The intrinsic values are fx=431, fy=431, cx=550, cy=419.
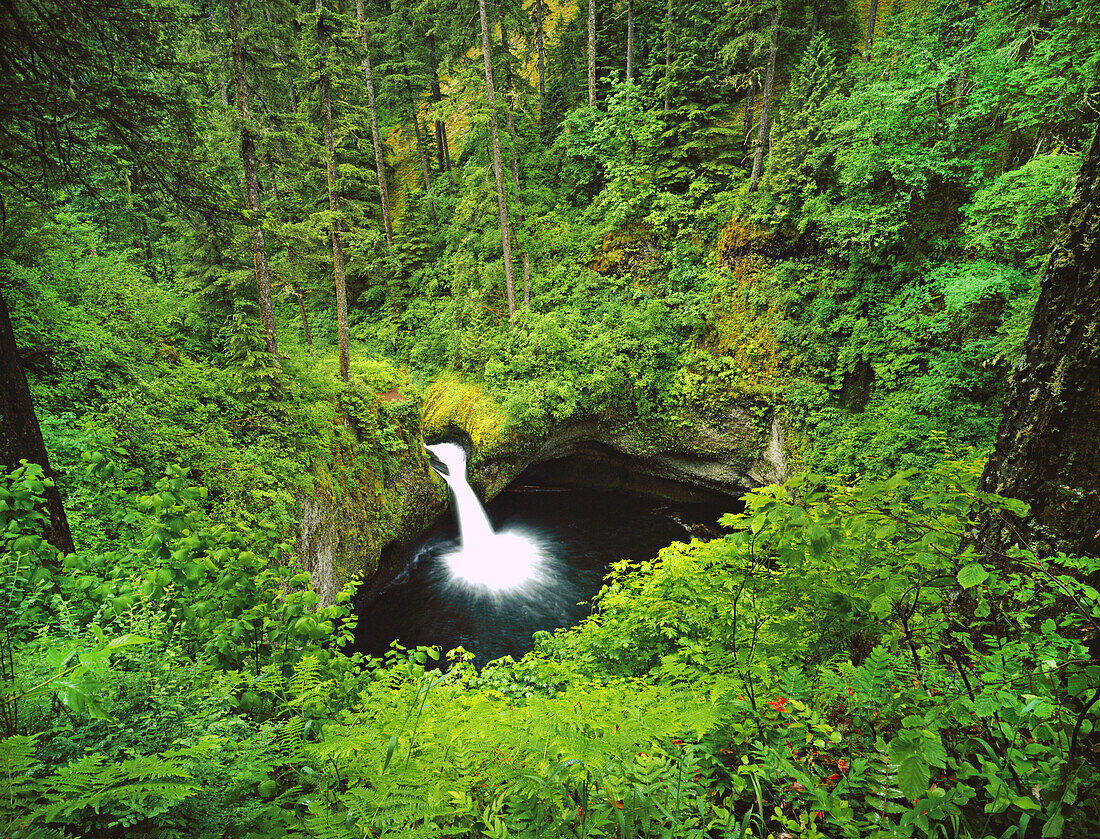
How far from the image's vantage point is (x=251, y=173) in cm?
826

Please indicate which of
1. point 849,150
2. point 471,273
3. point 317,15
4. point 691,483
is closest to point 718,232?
point 849,150

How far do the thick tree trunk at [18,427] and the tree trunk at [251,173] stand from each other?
16.3 feet

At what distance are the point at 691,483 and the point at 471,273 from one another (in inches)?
470

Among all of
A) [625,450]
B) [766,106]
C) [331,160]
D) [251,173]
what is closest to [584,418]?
[625,450]

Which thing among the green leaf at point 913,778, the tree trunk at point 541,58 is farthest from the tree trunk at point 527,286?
the green leaf at point 913,778

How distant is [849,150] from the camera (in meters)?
9.63

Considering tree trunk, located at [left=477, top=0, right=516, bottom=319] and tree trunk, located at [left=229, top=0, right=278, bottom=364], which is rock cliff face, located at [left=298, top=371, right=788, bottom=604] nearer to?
tree trunk, located at [left=229, top=0, right=278, bottom=364]

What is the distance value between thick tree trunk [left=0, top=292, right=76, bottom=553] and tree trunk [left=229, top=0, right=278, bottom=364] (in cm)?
496

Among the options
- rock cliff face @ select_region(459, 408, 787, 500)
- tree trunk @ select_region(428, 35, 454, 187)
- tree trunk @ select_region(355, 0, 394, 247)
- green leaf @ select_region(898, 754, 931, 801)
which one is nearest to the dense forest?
green leaf @ select_region(898, 754, 931, 801)

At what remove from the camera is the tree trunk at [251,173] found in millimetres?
7633

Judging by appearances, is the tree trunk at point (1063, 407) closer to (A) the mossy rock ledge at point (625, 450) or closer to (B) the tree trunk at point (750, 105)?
(A) the mossy rock ledge at point (625, 450)

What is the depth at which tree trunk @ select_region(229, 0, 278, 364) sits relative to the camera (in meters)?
7.63

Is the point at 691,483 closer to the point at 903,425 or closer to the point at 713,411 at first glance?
the point at 713,411

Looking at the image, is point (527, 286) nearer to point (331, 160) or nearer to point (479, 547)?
point (331, 160)
